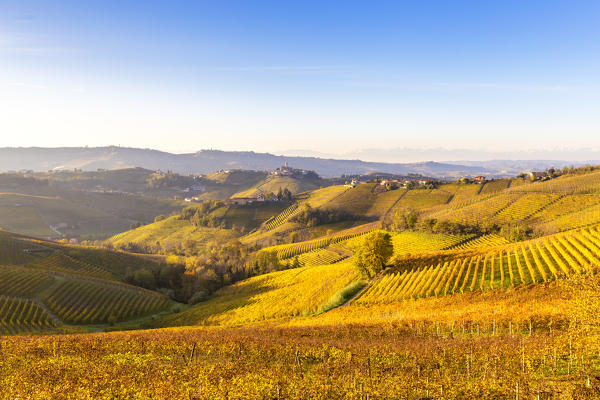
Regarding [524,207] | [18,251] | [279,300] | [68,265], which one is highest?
[524,207]

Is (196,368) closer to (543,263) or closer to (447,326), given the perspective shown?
(447,326)

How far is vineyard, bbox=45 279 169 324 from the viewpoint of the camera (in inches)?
2835

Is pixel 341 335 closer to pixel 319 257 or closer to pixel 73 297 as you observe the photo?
pixel 73 297

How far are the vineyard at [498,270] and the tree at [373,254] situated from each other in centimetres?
353

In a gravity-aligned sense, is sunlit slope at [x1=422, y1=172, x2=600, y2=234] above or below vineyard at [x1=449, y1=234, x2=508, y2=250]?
above

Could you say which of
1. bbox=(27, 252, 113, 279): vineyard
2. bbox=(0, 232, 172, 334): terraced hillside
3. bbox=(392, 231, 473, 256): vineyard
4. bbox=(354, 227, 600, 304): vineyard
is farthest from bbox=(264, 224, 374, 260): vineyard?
bbox=(354, 227, 600, 304): vineyard

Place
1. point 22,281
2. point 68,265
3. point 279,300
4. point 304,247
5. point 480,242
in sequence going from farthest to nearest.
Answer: point 304,247
point 68,265
point 480,242
point 22,281
point 279,300

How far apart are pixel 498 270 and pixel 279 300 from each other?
3960 centimetres

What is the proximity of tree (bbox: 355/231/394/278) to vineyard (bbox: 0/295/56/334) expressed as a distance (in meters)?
62.1

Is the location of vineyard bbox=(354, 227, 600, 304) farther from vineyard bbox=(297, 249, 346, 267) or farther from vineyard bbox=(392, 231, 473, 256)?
vineyard bbox=(297, 249, 346, 267)

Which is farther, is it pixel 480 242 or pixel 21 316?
pixel 480 242

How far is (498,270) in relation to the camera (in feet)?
164

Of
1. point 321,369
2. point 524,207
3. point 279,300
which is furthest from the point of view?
point 524,207

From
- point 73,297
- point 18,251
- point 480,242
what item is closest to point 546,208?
point 480,242
